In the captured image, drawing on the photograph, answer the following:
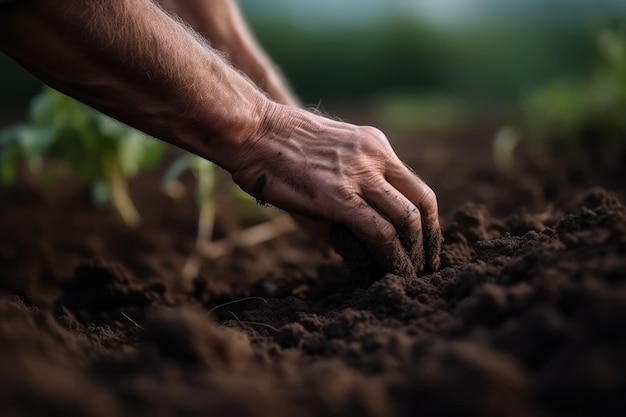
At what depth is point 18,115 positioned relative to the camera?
8.08m

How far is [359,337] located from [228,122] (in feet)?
2.27

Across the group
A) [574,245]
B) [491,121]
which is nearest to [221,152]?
[574,245]

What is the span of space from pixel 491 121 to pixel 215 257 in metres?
5.32

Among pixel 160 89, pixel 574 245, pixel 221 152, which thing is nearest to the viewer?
pixel 574 245

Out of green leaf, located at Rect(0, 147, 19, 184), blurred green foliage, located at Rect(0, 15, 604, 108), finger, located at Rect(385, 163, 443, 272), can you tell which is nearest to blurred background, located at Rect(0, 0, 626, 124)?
blurred green foliage, located at Rect(0, 15, 604, 108)

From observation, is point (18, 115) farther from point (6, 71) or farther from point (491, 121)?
point (491, 121)

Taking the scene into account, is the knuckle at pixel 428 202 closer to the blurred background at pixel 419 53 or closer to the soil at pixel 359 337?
the soil at pixel 359 337

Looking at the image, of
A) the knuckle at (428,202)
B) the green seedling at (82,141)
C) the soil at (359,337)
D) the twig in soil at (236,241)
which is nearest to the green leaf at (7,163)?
the green seedling at (82,141)

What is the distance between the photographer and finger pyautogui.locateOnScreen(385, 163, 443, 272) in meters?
1.96

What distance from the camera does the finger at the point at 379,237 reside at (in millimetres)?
1887

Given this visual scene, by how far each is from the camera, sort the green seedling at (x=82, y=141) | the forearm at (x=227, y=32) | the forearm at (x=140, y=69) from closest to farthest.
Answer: the forearm at (x=140, y=69) < the forearm at (x=227, y=32) < the green seedling at (x=82, y=141)

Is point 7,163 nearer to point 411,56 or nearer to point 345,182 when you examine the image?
point 345,182

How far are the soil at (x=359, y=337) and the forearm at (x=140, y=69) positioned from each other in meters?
0.46

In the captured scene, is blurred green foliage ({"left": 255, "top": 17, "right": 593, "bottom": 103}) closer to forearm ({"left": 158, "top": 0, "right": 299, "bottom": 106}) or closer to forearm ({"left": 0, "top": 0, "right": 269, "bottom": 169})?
forearm ({"left": 158, "top": 0, "right": 299, "bottom": 106})
